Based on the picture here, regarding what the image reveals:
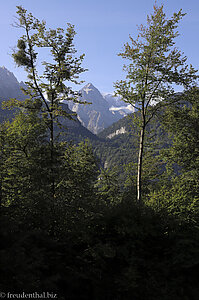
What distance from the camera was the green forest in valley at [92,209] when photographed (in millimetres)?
4234

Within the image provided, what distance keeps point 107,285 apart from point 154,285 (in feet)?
3.50

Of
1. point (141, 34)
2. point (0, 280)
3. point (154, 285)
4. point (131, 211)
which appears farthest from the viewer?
point (141, 34)

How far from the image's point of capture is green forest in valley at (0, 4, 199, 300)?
4.23 m

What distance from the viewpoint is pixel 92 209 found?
7098mm

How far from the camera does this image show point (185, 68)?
1087 cm

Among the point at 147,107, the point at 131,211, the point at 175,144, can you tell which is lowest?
the point at 131,211

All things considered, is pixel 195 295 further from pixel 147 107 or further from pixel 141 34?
pixel 141 34

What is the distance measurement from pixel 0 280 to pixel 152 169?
17.1 meters

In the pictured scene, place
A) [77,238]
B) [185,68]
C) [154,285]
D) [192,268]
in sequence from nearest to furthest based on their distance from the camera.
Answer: [154,285] → [192,268] → [77,238] → [185,68]

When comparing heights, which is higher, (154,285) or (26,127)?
(26,127)

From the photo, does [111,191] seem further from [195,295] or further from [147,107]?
[195,295]

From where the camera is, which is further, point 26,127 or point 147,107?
point 147,107

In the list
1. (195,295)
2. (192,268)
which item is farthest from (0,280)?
(192,268)

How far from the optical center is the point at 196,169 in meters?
13.5
